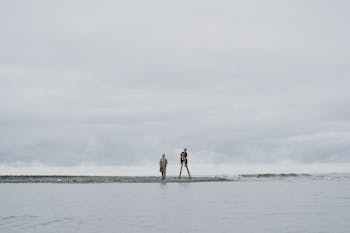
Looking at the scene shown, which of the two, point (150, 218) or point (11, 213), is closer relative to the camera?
point (150, 218)

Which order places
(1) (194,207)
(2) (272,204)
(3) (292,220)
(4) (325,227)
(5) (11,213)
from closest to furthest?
1. (4) (325,227)
2. (3) (292,220)
3. (5) (11,213)
4. (1) (194,207)
5. (2) (272,204)

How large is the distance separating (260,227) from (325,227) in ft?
7.50

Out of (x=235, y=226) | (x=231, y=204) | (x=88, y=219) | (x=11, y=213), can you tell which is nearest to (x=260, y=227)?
(x=235, y=226)

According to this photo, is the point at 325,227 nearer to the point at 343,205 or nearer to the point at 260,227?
the point at 260,227

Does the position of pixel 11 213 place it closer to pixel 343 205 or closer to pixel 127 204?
pixel 127 204

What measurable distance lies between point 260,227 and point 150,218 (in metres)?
5.06

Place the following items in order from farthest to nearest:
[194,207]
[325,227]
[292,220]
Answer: [194,207]
[292,220]
[325,227]

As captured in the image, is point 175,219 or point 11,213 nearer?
point 175,219

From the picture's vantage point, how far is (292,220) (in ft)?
76.3

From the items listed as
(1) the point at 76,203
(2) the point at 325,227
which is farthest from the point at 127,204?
(2) the point at 325,227

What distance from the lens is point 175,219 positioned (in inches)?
933

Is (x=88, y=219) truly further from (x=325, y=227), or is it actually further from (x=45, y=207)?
(x=325, y=227)

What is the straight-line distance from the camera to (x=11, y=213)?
2692cm

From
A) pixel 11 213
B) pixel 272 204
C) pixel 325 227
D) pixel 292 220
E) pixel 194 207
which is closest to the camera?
pixel 325 227
